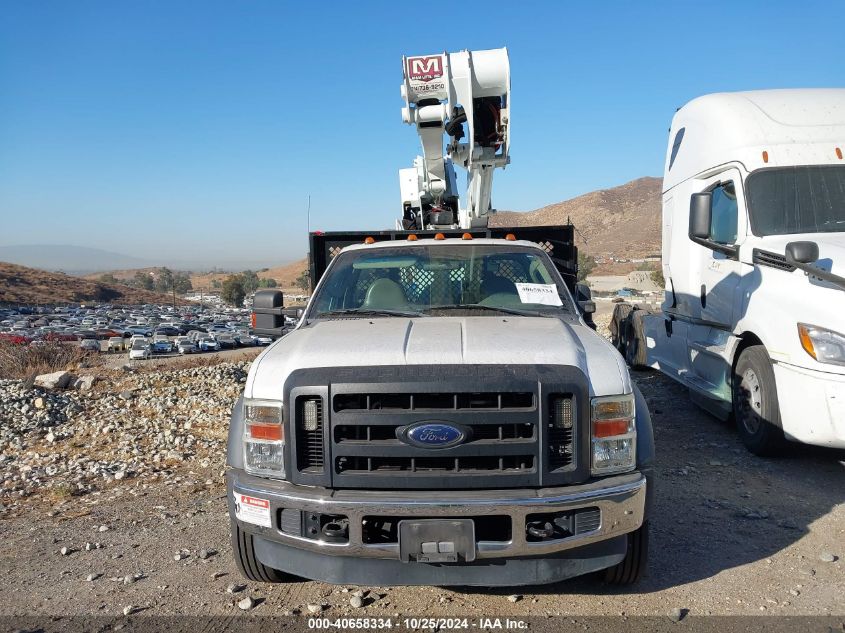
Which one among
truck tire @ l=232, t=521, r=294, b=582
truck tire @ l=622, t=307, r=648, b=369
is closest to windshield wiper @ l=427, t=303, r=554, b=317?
truck tire @ l=232, t=521, r=294, b=582

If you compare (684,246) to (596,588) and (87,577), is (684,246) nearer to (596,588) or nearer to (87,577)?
(596,588)

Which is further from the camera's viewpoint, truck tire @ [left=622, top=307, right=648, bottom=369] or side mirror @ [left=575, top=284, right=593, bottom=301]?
truck tire @ [left=622, top=307, right=648, bottom=369]

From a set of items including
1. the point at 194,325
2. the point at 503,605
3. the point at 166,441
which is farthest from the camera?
the point at 194,325

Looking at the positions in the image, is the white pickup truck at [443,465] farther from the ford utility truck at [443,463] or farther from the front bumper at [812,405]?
the front bumper at [812,405]

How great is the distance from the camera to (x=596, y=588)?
3.64 m

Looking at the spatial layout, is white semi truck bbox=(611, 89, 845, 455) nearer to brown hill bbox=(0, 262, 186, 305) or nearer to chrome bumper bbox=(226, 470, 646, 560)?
chrome bumper bbox=(226, 470, 646, 560)

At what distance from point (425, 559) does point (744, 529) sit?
2.71 m

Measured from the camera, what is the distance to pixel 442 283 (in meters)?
4.60

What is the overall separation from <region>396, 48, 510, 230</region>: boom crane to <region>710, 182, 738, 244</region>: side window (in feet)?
9.76

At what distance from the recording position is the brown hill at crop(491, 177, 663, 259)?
84.0 metres

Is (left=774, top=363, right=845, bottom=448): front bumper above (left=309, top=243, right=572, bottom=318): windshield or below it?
below

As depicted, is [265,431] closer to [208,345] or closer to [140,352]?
[140,352]

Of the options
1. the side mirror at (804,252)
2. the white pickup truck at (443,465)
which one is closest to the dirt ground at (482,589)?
the white pickup truck at (443,465)

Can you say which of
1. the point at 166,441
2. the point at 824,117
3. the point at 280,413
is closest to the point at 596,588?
the point at 280,413
